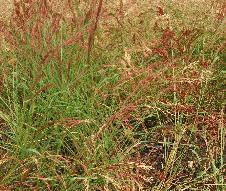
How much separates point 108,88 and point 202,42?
0.85 m

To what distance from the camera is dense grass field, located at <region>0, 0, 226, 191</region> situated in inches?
61.0

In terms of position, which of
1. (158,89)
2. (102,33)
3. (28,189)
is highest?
(102,33)

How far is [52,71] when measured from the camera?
194cm

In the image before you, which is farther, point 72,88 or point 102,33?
point 102,33

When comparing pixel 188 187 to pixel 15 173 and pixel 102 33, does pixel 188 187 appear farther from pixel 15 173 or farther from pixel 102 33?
pixel 102 33

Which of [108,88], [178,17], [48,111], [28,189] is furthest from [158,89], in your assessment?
[178,17]

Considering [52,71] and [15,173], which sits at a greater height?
[52,71]

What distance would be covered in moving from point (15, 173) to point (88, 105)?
0.45 meters

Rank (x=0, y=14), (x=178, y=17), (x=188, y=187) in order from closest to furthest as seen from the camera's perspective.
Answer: (x=188, y=187)
(x=178, y=17)
(x=0, y=14)

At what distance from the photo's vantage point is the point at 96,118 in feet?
6.17

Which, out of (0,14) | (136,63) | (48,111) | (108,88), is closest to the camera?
(48,111)

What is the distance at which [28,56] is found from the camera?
1.85 meters

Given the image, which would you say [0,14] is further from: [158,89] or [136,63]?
[158,89]

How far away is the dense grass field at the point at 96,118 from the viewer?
1550 mm
